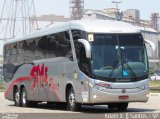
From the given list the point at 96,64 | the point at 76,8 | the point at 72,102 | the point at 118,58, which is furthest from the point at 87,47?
the point at 76,8

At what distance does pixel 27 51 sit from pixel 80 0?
6772 inches

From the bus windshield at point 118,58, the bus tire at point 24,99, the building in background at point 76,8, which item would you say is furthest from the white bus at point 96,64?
the building in background at point 76,8

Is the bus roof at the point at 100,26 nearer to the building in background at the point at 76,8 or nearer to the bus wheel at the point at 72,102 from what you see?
the bus wheel at the point at 72,102

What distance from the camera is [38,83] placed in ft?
74.2

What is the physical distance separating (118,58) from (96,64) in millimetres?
845

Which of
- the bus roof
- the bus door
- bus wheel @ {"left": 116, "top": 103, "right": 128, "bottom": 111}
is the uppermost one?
the bus roof

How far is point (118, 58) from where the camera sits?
17.9m

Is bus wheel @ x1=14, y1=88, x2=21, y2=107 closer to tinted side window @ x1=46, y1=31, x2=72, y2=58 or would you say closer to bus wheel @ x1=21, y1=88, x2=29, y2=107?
bus wheel @ x1=21, y1=88, x2=29, y2=107

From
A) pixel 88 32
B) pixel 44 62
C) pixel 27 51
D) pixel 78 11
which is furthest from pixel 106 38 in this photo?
pixel 78 11

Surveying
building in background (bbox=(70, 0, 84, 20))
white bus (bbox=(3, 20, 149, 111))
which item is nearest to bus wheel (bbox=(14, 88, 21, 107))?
white bus (bbox=(3, 20, 149, 111))

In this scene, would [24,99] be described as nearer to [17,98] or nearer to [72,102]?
[17,98]

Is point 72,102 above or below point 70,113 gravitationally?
above

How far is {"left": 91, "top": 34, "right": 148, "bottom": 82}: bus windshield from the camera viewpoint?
694 inches

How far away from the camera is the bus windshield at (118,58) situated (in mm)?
17625
